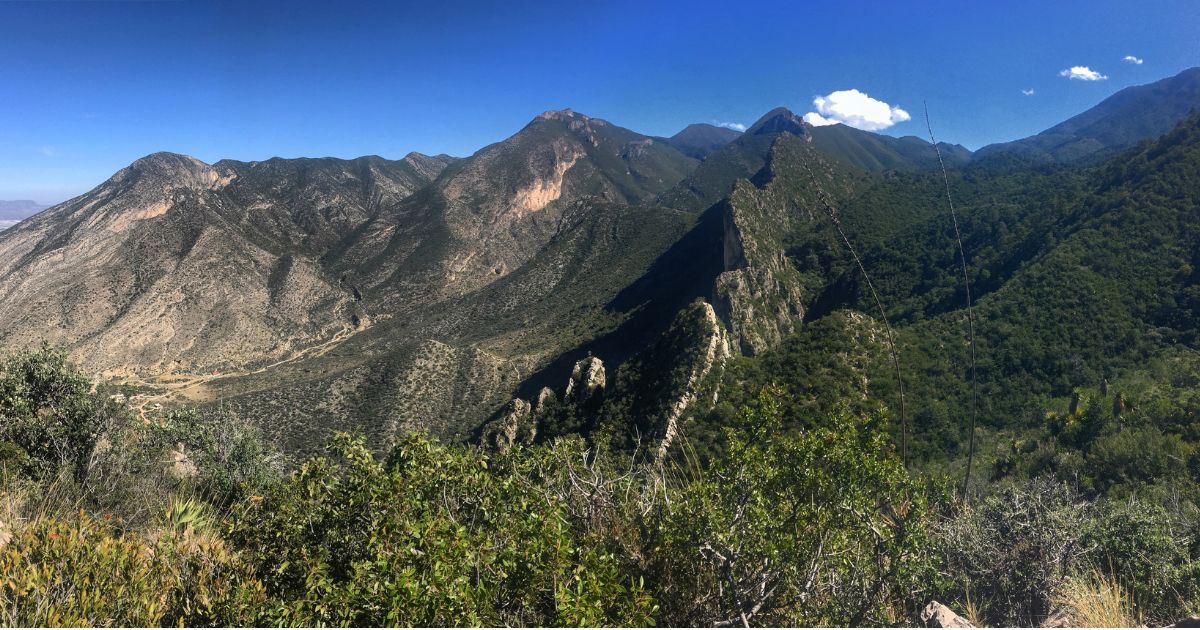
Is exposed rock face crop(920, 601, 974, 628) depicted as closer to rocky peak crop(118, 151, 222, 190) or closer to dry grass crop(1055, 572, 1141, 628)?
dry grass crop(1055, 572, 1141, 628)

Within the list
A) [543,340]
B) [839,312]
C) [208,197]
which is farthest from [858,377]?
[208,197]

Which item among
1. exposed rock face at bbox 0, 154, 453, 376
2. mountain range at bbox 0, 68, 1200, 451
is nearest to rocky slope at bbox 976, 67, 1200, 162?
mountain range at bbox 0, 68, 1200, 451

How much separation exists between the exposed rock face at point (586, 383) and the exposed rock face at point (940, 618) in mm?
31039

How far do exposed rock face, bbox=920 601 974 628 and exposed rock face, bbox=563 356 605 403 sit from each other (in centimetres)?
3104

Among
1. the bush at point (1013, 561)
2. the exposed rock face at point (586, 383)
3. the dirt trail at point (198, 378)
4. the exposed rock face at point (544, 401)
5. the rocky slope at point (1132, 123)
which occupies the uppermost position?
the rocky slope at point (1132, 123)

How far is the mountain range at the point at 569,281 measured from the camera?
3422 cm

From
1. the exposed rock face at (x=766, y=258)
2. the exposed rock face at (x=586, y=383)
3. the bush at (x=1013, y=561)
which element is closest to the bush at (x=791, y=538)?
the bush at (x=1013, y=561)

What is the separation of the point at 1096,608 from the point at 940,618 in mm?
2065

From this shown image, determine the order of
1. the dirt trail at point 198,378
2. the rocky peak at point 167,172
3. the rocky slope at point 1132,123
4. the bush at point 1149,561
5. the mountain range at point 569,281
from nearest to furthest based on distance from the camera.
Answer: the bush at point 1149,561
the mountain range at point 569,281
the dirt trail at point 198,378
the rocky slope at point 1132,123
the rocky peak at point 167,172

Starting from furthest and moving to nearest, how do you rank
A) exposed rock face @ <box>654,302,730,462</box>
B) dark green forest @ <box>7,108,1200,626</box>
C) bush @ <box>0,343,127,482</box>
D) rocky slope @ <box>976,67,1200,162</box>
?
rocky slope @ <box>976,67,1200,162</box>
exposed rock face @ <box>654,302,730,462</box>
bush @ <box>0,343,127,482</box>
dark green forest @ <box>7,108,1200,626</box>

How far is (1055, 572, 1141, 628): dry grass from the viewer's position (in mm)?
6396

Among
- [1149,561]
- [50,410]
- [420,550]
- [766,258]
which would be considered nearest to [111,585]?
[420,550]

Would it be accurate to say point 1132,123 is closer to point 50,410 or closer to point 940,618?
point 940,618

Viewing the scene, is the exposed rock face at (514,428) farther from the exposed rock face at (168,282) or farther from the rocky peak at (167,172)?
the rocky peak at (167,172)
